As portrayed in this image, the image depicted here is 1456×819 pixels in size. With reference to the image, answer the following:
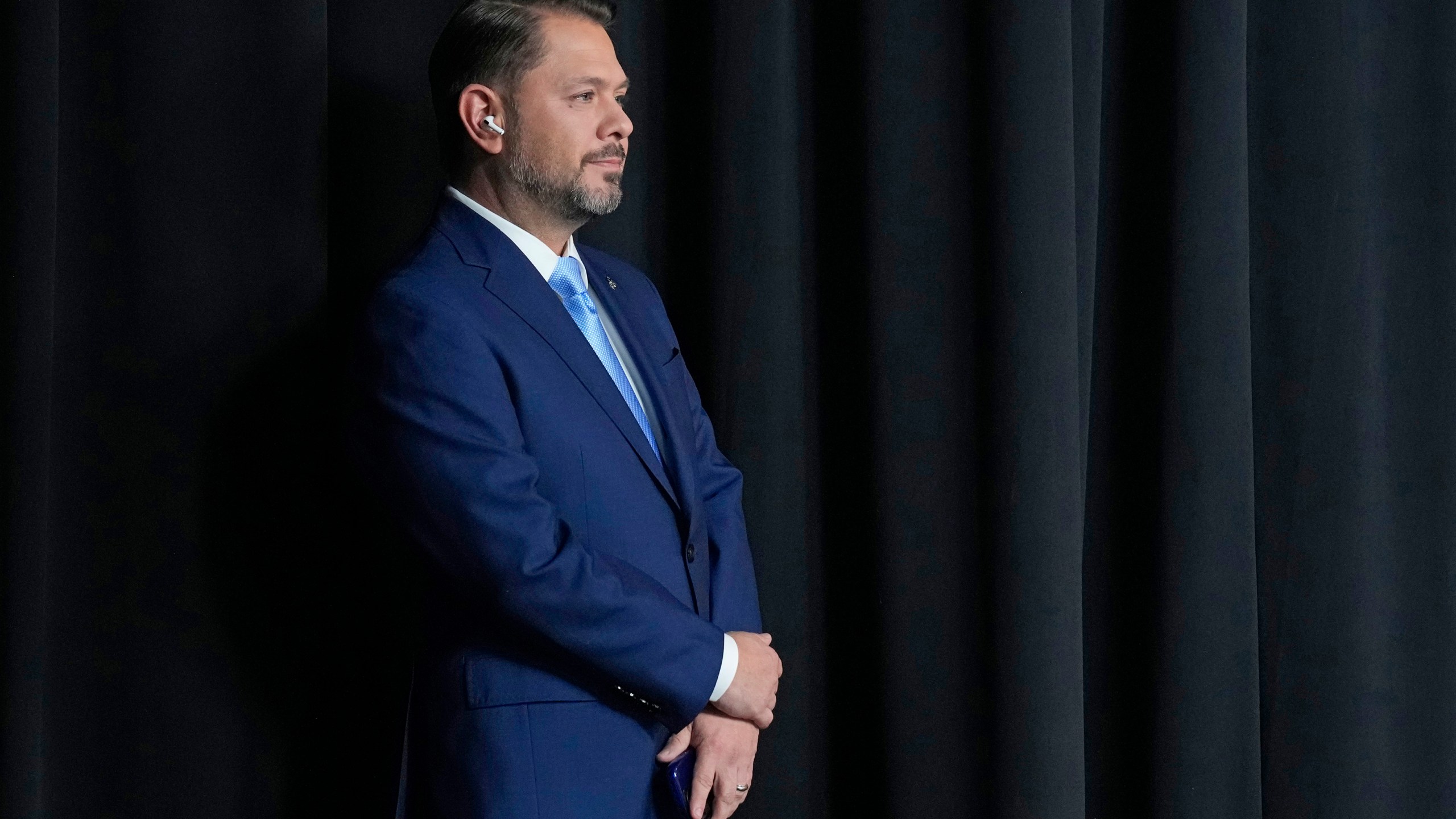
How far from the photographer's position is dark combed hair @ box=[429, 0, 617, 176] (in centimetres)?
122

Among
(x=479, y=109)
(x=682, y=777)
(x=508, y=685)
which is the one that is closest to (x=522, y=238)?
(x=479, y=109)

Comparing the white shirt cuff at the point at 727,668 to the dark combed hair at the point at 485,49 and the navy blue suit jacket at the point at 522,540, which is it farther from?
the dark combed hair at the point at 485,49

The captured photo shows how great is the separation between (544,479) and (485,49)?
44 centimetres

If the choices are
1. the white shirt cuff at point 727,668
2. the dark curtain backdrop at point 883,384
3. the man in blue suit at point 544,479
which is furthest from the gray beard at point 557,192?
the white shirt cuff at point 727,668

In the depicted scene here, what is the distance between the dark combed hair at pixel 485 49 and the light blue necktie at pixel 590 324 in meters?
0.16

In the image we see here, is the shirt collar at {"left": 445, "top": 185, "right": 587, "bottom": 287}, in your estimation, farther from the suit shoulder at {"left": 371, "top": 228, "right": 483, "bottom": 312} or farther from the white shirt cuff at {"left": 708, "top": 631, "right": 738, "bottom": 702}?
the white shirt cuff at {"left": 708, "top": 631, "right": 738, "bottom": 702}

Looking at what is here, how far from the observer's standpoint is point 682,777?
1.21 metres

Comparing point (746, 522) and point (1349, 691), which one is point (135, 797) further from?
point (1349, 691)

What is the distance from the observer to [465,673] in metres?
1.13

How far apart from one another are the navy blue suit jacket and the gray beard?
68mm

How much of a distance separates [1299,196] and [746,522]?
101 cm

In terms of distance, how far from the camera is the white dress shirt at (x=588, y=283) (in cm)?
117

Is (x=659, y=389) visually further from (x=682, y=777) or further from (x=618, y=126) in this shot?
(x=682, y=777)

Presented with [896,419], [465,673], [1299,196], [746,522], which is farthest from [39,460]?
[1299,196]
